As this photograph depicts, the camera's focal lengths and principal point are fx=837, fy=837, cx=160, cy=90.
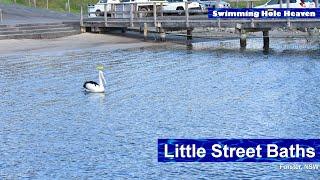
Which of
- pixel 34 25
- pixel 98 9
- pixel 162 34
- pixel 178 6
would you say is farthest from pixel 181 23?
pixel 98 9

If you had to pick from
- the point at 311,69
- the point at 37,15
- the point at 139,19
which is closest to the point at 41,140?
the point at 311,69

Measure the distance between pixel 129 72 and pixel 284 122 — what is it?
13348 millimetres

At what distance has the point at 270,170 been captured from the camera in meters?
18.1

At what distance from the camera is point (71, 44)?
49.0 metres

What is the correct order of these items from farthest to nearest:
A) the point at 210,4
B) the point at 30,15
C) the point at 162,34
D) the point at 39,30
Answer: the point at 210,4
the point at 30,15
the point at 162,34
the point at 39,30

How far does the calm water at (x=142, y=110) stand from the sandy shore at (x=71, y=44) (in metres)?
2.65

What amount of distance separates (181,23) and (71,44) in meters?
6.60

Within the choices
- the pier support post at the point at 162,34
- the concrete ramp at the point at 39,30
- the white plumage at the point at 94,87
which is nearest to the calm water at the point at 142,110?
the white plumage at the point at 94,87

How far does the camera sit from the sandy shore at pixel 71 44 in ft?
150

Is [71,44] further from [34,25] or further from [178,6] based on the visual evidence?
[178,6]

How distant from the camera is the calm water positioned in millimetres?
18906

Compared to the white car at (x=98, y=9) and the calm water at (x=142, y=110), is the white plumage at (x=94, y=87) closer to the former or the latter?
the calm water at (x=142, y=110)

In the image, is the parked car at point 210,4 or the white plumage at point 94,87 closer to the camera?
the white plumage at point 94,87

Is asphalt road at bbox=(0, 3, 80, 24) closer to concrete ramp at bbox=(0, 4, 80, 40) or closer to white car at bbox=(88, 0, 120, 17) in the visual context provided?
concrete ramp at bbox=(0, 4, 80, 40)
